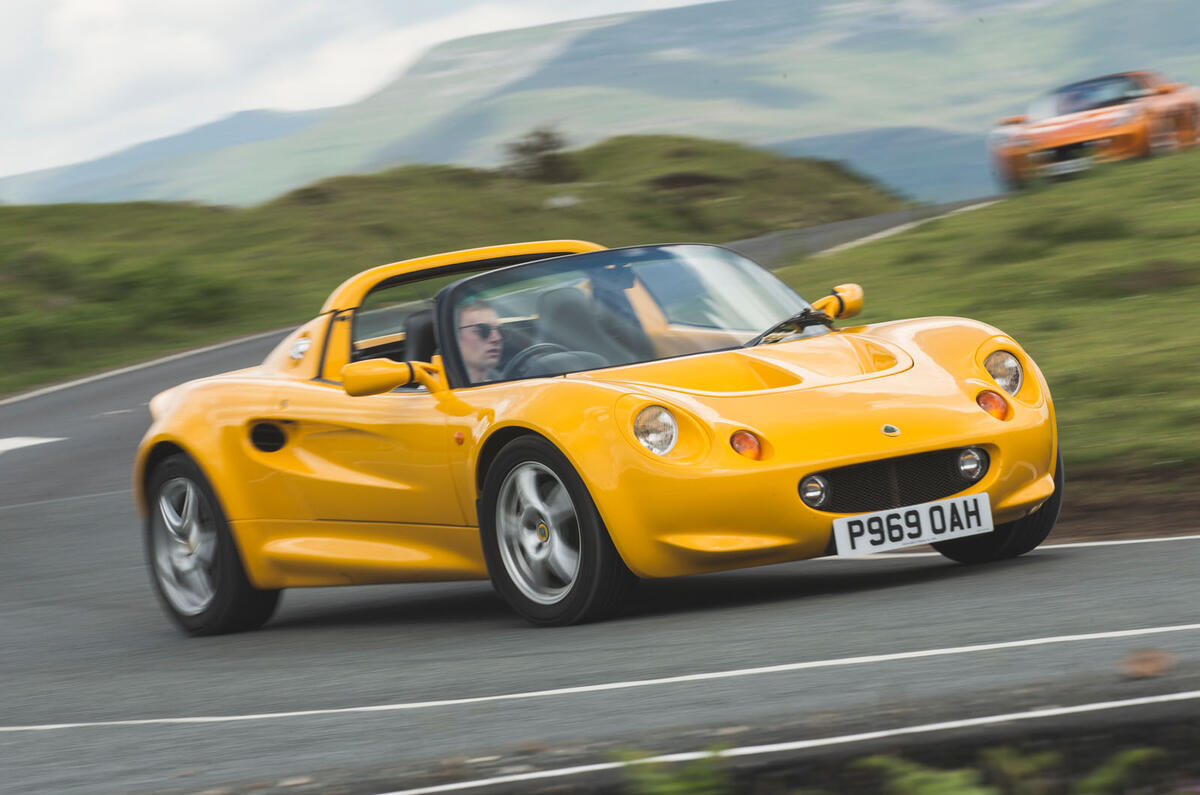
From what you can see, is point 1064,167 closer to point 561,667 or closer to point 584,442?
point 584,442

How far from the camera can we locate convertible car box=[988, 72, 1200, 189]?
21.2 meters

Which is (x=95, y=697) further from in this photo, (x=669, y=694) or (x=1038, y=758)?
(x=1038, y=758)

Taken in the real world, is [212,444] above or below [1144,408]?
above

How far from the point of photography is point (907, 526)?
5801mm

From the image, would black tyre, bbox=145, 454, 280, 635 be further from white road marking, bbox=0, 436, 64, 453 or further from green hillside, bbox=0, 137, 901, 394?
green hillside, bbox=0, 137, 901, 394

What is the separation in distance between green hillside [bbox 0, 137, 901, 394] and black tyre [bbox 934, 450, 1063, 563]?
17120 millimetres

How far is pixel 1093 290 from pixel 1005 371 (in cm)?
798

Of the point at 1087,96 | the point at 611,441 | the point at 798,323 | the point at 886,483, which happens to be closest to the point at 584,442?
the point at 611,441

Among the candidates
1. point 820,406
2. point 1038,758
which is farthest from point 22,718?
point 1038,758

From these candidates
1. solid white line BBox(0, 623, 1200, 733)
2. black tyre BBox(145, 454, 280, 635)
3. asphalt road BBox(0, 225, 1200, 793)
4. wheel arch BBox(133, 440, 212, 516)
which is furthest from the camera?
wheel arch BBox(133, 440, 212, 516)

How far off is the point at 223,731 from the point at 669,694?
1249 mm

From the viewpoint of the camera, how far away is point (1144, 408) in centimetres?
961

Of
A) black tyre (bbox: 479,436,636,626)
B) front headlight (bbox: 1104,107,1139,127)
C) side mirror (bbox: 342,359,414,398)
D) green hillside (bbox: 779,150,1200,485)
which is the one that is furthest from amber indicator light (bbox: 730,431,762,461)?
front headlight (bbox: 1104,107,1139,127)

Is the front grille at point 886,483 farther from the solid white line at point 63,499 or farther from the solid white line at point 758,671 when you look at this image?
the solid white line at point 63,499
